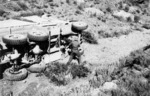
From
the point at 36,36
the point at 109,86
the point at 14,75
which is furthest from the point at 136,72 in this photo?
the point at 14,75

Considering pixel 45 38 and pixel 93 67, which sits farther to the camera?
pixel 93 67

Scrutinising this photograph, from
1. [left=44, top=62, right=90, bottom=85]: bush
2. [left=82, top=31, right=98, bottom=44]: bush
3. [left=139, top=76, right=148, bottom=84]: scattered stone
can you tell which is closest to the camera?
[left=139, top=76, right=148, bottom=84]: scattered stone

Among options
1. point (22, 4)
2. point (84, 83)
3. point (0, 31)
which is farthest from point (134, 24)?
point (0, 31)

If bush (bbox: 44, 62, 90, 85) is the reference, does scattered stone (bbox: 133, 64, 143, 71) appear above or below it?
below

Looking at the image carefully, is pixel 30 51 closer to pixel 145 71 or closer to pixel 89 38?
pixel 145 71

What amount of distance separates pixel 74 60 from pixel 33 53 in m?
2.73

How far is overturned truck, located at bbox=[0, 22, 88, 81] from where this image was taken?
7.30m

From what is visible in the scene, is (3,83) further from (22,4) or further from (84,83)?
(22,4)

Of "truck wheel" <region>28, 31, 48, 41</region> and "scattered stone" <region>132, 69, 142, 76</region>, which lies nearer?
"truck wheel" <region>28, 31, 48, 41</region>

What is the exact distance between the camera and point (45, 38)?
26.3ft

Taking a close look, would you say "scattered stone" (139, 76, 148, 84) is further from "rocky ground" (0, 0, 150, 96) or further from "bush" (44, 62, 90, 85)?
"bush" (44, 62, 90, 85)

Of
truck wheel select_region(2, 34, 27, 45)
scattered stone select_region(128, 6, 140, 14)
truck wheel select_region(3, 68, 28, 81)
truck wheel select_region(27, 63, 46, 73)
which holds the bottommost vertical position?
scattered stone select_region(128, 6, 140, 14)

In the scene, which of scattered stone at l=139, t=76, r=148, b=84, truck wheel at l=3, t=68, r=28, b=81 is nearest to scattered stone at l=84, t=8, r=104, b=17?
scattered stone at l=139, t=76, r=148, b=84

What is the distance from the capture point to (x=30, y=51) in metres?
8.40
